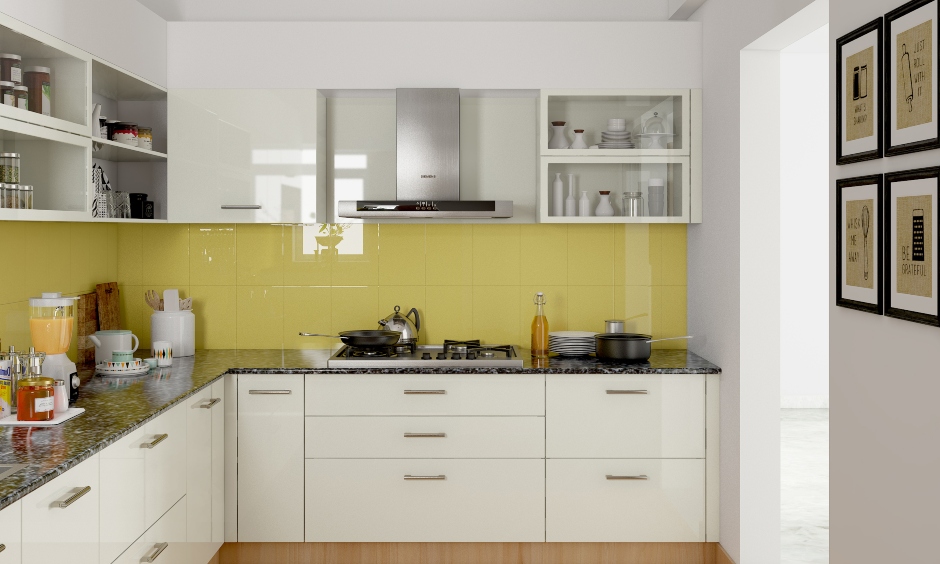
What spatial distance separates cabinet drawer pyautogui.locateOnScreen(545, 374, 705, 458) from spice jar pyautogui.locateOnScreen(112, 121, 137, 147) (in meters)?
2.01

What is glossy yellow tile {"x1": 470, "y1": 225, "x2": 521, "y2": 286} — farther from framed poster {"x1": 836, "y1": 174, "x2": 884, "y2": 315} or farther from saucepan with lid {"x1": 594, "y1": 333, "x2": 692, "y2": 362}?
framed poster {"x1": 836, "y1": 174, "x2": 884, "y2": 315}

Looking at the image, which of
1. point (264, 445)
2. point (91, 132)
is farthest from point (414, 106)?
point (264, 445)

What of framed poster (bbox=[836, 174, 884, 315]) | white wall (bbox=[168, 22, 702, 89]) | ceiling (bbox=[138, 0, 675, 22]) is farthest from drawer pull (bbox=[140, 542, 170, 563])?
ceiling (bbox=[138, 0, 675, 22])

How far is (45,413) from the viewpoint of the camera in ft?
7.96

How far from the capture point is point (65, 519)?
6.72 feet

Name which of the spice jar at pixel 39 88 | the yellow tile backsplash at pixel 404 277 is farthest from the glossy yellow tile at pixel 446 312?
the spice jar at pixel 39 88

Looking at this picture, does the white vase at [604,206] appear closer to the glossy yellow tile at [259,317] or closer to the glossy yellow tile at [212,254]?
the glossy yellow tile at [259,317]

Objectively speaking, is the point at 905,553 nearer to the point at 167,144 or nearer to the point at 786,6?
the point at 786,6

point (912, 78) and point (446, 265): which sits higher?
point (912, 78)

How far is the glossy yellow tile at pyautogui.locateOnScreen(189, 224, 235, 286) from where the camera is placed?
162 inches

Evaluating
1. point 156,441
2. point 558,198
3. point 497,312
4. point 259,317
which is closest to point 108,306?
point 259,317

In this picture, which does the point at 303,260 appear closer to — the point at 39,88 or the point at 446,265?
the point at 446,265

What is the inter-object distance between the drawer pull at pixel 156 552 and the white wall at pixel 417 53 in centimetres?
200

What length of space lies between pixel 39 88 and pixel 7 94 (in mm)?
193
